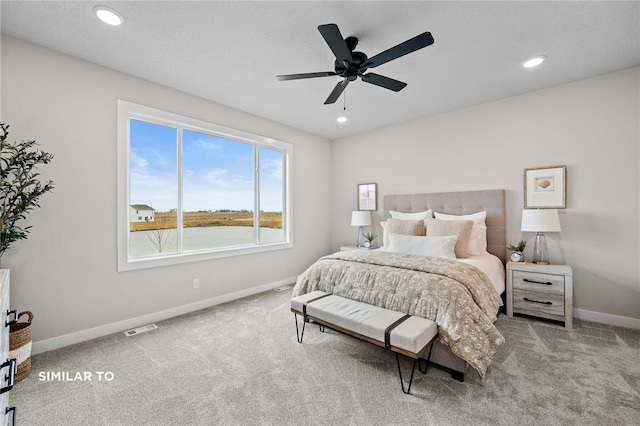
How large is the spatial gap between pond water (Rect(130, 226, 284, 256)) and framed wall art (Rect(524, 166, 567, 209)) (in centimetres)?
360

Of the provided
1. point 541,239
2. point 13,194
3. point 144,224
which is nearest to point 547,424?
point 541,239

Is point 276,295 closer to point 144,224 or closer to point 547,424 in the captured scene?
point 144,224

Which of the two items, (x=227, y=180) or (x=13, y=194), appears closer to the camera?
(x=13, y=194)

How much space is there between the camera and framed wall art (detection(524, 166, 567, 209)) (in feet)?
10.5

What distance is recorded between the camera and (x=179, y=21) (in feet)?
6.98

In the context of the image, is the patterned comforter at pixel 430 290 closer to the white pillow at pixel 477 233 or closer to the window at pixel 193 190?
the white pillow at pixel 477 233

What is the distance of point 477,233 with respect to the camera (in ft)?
11.3

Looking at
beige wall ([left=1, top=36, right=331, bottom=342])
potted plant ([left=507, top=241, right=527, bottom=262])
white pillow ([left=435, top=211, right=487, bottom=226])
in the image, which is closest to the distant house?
beige wall ([left=1, top=36, right=331, bottom=342])

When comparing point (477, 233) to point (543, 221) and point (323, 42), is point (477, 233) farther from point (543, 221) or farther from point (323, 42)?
point (323, 42)

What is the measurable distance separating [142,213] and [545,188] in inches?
190

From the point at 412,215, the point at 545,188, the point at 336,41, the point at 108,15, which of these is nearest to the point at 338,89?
the point at 336,41

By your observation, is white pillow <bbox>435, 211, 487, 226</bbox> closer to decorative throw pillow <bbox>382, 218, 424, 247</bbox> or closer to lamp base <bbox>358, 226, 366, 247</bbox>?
decorative throw pillow <bbox>382, 218, 424, 247</bbox>

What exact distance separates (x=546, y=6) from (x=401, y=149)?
2.64 m

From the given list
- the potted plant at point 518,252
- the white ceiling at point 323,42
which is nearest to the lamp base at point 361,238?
the potted plant at point 518,252
